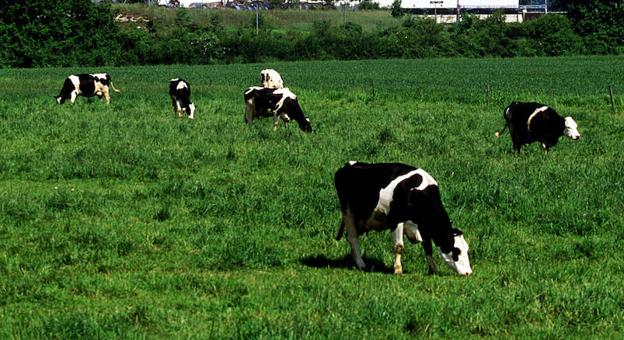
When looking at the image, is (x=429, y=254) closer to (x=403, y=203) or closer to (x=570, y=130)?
(x=403, y=203)

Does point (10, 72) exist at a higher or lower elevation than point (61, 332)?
lower

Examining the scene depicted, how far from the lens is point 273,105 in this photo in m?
29.0

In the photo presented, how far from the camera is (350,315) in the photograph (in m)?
8.91

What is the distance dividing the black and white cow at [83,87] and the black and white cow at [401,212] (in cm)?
2582

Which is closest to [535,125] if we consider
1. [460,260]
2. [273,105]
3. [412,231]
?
[273,105]

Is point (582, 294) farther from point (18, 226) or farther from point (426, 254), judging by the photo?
point (18, 226)

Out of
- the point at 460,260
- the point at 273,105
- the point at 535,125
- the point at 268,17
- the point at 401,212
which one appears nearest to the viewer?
the point at 460,260

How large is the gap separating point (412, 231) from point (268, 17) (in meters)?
120

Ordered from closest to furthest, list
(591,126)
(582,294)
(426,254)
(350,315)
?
(350,315) < (582,294) < (426,254) < (591,126)

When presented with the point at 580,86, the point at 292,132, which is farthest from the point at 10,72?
the point at 292,132

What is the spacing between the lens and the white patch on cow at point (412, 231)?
11.5 meters

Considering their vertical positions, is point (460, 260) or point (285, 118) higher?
point (460, 260)

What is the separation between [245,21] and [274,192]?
379ft

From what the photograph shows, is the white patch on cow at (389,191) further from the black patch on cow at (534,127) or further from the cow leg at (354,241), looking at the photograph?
the black patch on cow at (534,127)
